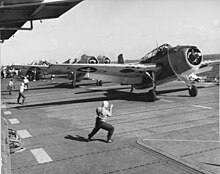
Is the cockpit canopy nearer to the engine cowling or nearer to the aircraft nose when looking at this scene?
the engine cowling

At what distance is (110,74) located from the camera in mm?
18312

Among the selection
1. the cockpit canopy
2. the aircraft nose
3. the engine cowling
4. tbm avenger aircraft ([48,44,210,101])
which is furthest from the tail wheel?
the cockpit canopy

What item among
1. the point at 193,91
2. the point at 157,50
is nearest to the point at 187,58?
the point at 157,50

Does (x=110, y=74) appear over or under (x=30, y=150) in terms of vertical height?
over

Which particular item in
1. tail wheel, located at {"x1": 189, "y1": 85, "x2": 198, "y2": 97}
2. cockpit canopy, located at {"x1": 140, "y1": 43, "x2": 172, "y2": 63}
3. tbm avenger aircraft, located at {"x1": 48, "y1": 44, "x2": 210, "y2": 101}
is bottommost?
tail wheel, located at {"x1": 189, "y1": 85, "x2": 198, "y2": 97}

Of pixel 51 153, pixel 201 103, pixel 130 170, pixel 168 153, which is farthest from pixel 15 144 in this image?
pixel 201 103

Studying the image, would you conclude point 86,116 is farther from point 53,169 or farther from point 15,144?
point 53,169

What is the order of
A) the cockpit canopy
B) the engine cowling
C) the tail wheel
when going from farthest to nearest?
the tail wheel < the cockpit canopy < the engine cowling

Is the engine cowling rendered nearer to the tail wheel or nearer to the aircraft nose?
the aircraft nose

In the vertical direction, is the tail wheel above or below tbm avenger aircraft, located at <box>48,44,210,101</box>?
below

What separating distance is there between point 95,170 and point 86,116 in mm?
6621

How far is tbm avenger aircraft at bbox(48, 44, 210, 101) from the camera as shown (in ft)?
51.6

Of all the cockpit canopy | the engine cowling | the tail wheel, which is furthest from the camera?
the tail wheel

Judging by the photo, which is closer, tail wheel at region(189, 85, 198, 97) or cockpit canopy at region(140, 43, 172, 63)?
cockpit canopy at region(140, 43, 172, 63)
